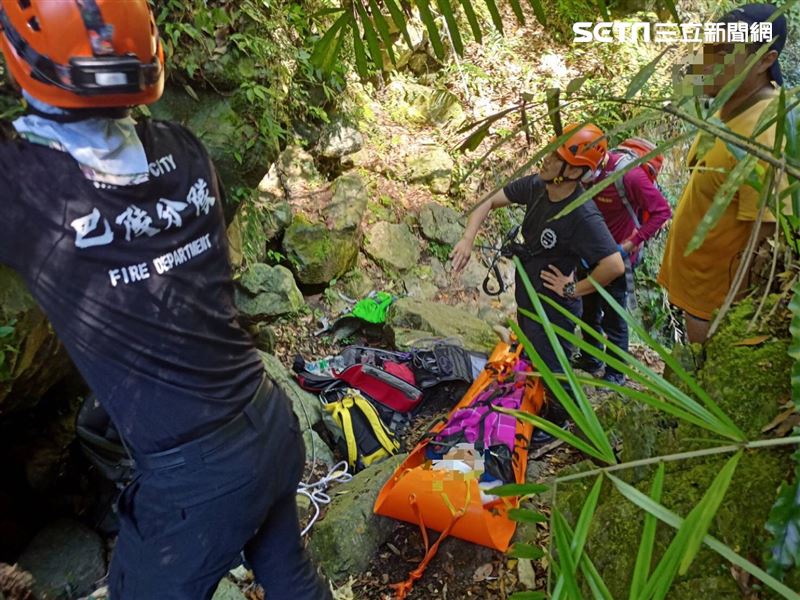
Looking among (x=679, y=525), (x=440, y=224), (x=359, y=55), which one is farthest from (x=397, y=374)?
(x=679, y=525)

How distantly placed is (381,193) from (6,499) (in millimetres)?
4773

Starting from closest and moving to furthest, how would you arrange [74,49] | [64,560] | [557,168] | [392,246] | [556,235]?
1. [74,49]
2. [64,560]
3. [557,168]
4. [556,235]
5. [392,246]

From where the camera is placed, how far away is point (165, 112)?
3.46 m

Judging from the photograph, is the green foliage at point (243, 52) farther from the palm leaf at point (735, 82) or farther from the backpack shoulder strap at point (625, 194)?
the palm leaf at point (735, 82)

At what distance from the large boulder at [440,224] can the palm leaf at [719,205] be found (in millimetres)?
5745

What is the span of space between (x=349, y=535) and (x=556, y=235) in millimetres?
1713

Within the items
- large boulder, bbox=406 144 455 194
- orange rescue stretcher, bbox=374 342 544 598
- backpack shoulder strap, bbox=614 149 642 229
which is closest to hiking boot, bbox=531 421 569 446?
orange rescue stretcher, bbox=374 342 544 598

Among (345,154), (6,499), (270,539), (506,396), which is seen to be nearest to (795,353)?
(270,539)

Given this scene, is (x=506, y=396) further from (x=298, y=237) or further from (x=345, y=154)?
(x=345, y=154)

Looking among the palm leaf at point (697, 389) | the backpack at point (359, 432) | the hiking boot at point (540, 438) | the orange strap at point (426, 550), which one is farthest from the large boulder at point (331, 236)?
the palm leaf at point (697, 389)

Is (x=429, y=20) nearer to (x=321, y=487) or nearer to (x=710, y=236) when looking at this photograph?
(x=710, y=236)

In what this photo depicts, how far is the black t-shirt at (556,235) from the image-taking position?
2.90 metres

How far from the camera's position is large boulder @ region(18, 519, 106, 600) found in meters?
2.30

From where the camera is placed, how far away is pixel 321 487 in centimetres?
310
